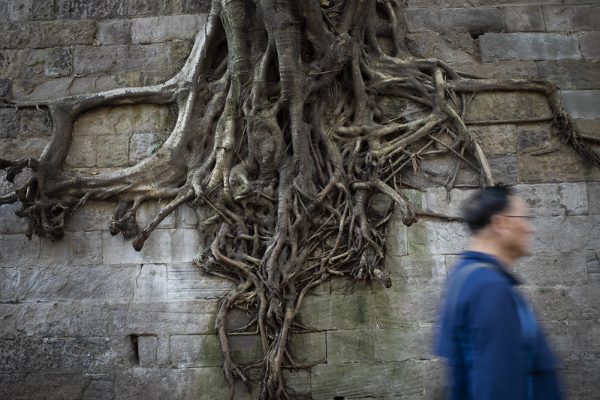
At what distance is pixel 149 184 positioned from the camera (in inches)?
195

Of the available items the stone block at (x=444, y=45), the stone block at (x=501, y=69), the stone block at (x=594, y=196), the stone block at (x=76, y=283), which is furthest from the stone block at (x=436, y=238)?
the stone block at (x=76, y=283)

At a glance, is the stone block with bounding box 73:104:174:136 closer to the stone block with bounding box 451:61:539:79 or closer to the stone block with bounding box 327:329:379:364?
the stone block with bounding box 327:329:379:364

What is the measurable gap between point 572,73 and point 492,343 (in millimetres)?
4284

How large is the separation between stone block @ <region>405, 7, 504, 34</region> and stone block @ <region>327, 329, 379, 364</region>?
2833 millimetres

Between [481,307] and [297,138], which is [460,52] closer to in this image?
[297,138]

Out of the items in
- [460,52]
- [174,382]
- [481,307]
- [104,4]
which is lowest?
[174,382]

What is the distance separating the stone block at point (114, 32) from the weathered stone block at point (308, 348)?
3200mm

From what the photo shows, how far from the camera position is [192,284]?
475cm

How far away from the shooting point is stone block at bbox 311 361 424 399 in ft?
14.5

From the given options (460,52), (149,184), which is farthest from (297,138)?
(460,52)

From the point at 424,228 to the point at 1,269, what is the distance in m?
3.63

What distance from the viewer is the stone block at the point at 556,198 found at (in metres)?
4.86

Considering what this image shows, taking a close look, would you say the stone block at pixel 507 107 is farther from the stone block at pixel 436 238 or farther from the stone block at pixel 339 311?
the stone block at pixel 339 311

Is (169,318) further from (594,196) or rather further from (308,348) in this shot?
(594,196)
